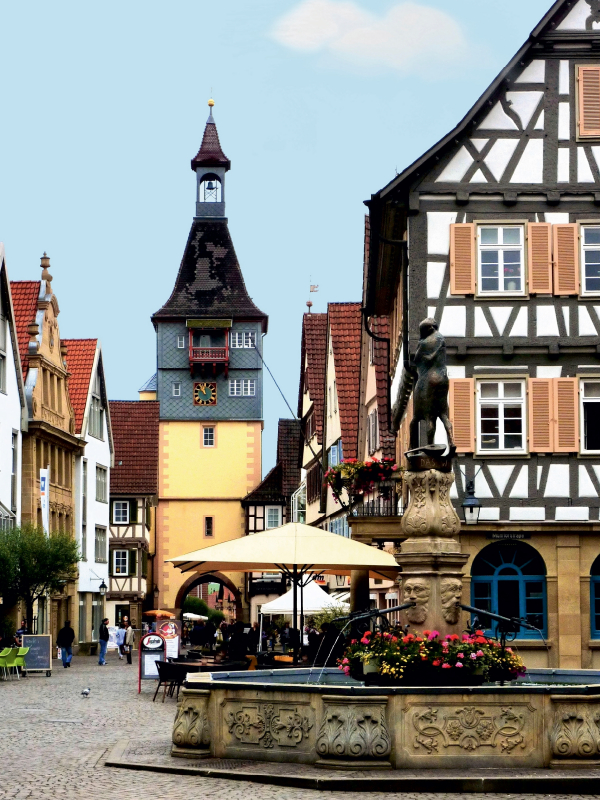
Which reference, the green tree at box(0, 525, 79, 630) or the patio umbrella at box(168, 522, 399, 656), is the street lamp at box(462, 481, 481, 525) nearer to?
the patio umbrella at box(168, 522, 399, 656)

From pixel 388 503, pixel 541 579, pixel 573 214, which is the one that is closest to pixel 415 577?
pixel 541 579

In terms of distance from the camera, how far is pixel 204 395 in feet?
252

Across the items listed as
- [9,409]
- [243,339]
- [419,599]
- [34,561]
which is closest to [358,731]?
[419,599]

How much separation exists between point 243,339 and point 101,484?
63.2 ft

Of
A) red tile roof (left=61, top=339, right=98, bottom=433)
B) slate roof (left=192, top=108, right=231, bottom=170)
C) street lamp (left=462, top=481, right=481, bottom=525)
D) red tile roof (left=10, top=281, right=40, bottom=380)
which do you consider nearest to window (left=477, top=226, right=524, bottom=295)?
street lamp (left=462, top=481, right=481, bottom=525)

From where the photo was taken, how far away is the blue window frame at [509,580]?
26562mm

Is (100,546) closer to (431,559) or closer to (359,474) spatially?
(359,474)

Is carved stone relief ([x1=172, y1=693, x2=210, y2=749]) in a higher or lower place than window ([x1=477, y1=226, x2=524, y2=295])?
lower

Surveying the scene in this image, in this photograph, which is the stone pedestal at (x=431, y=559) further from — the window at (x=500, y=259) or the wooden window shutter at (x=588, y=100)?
the wooden window shutter at (x=588, y=100)

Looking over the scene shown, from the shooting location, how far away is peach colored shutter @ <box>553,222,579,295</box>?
26984 mm

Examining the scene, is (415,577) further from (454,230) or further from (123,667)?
(123,667)

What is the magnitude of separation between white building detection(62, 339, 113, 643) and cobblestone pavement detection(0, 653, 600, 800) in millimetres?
26949

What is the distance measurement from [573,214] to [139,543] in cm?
4403

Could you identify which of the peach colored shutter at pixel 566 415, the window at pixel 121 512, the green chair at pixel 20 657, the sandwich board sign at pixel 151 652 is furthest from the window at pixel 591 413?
the window at pixel 121 512
